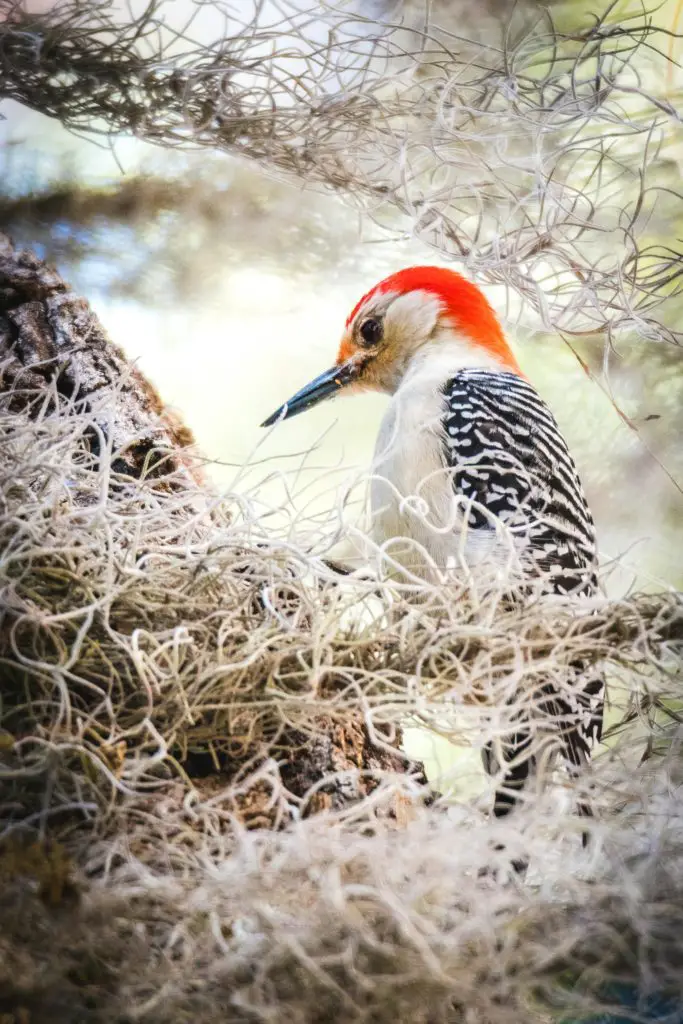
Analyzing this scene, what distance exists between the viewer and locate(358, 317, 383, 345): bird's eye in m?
1.37

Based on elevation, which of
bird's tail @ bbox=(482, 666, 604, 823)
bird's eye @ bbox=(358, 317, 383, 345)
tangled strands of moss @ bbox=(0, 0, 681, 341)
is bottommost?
bird's tail @ bbox=(482, 666, 604, 823)

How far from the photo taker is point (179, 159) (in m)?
1.39

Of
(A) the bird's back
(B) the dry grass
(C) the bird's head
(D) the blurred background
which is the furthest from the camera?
(C) the bird's head

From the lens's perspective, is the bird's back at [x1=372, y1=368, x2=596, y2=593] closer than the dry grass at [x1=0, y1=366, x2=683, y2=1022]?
No

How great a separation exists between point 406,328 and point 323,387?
154 millimetres

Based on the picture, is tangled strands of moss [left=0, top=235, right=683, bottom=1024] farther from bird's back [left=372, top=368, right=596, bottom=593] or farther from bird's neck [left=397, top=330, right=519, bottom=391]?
bird's neck [left=397, top=330, right=519, bottom=391]

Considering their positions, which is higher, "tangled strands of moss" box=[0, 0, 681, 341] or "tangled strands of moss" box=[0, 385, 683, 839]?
"tangled strands of moss" box=[0, 0, 681, 341]

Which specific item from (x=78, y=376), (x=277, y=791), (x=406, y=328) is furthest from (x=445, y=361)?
(x=277, y=791)

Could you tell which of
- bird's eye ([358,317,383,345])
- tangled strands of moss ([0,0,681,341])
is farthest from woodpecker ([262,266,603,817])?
tangled strands of moss ([0,0,681,341])

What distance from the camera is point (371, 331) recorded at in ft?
4.51

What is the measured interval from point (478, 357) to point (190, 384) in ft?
1.45

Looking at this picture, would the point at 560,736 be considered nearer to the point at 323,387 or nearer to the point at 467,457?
the point at 467,457

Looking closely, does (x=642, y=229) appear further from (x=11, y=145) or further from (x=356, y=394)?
(x=11, y=145)

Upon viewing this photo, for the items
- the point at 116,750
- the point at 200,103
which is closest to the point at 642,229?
the point at 200,103
